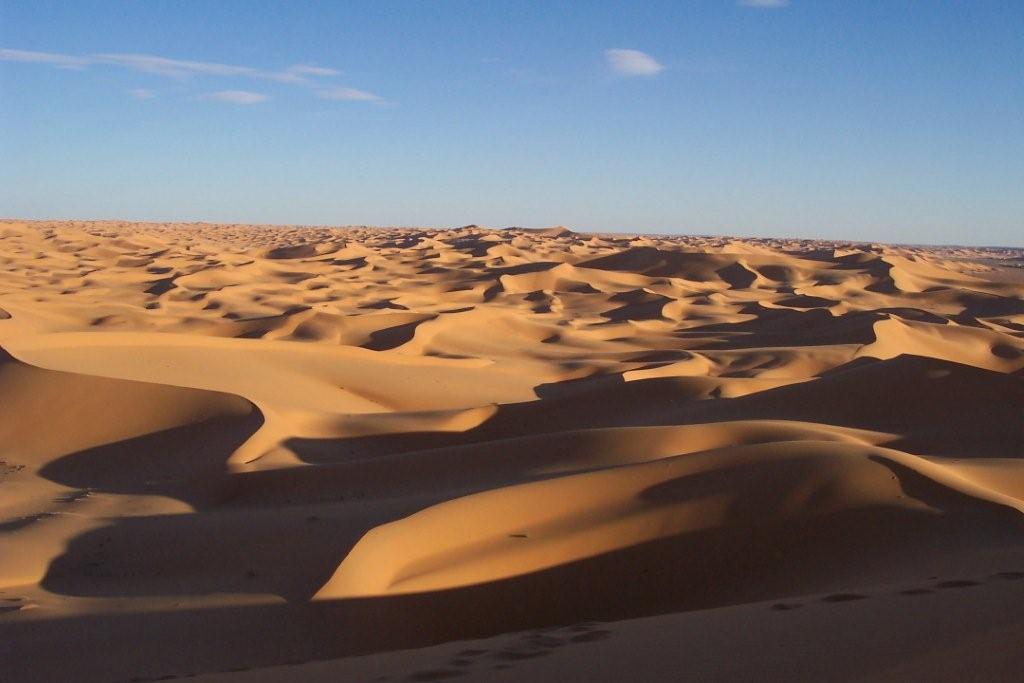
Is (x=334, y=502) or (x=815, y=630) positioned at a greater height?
Answer: (x=815, y=630)

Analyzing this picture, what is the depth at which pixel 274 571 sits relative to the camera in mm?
5473

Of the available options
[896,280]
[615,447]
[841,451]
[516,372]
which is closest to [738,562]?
[841,451]

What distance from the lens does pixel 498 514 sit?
19.2 ft

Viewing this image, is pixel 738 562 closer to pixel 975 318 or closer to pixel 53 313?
pixel 53 313

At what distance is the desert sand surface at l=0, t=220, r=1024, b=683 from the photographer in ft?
12.8

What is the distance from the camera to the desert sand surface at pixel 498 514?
3.89 metres

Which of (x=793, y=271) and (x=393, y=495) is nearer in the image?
(x=393, y=495)

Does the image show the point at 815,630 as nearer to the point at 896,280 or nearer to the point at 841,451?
the point at 841,451

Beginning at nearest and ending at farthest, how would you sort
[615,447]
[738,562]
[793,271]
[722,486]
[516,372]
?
[738,562], [722,486], [615,447], [516,372], [793,271]

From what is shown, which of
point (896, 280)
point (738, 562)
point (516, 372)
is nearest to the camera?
point (738, 562)

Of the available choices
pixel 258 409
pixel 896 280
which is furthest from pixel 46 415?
pixel 896 280

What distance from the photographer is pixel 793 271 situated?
3316cm

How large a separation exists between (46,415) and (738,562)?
7.07m

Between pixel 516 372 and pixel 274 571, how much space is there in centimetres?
899
